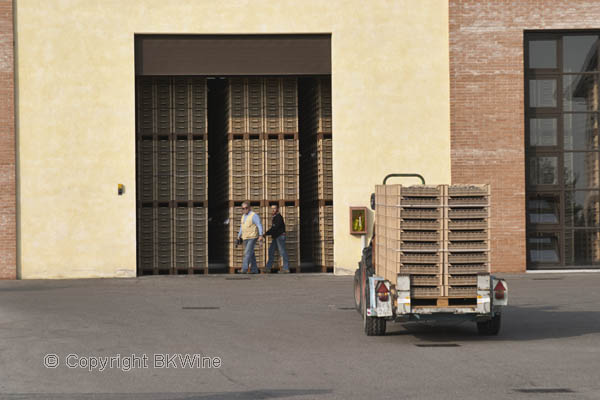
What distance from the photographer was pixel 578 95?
76.7 feet

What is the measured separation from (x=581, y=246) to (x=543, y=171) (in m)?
2.15

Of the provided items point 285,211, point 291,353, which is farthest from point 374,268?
point 285,211

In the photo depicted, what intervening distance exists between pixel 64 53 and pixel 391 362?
15.4 meters

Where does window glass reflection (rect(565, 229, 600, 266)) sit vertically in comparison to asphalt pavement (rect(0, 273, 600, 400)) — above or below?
above

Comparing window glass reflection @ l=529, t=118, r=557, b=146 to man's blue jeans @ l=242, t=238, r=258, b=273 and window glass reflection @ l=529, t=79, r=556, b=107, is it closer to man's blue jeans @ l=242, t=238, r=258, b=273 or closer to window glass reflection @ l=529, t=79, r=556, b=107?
window glass reflection @ l=529, t=79, r=556, b=107

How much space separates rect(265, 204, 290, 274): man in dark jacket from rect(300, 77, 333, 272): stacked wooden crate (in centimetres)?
107

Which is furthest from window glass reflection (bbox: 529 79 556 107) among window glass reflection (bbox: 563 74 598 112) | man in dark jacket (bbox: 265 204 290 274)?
man in dark jacket (bbox: 265 204 290 274)

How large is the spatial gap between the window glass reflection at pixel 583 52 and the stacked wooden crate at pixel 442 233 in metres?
13.4

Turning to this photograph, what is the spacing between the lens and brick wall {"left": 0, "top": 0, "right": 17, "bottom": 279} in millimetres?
21703

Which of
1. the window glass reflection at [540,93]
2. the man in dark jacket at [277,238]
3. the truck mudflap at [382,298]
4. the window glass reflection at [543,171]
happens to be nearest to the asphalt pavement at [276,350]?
the truck mudflap at [382,298]

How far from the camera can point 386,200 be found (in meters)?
12.1

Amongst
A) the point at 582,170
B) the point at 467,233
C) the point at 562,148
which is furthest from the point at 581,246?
the point at 467,233

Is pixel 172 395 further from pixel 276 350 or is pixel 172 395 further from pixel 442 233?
pixel 442 233

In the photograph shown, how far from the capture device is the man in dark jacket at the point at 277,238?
22.9m
